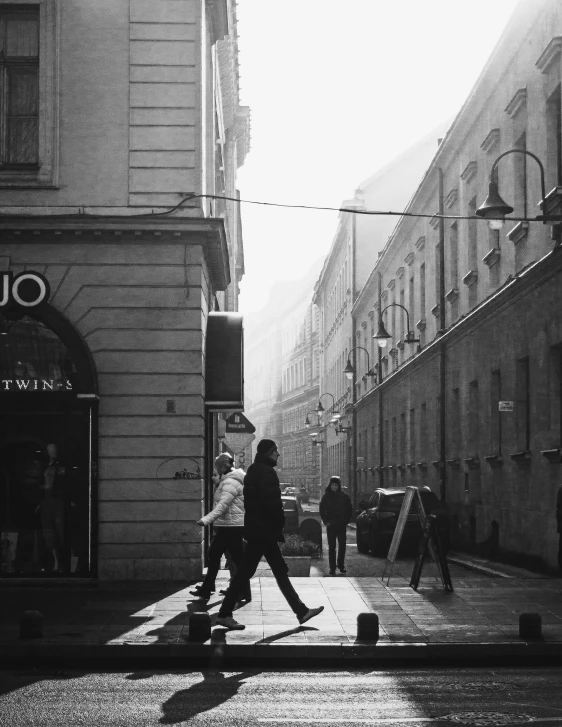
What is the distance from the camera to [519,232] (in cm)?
2273

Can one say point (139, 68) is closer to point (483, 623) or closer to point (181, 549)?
point (181, 549)

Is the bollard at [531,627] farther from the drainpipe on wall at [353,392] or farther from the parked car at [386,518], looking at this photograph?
the drainpipe on wall at [353,392]

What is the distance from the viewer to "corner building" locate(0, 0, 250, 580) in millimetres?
17781

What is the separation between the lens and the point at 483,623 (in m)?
13.3

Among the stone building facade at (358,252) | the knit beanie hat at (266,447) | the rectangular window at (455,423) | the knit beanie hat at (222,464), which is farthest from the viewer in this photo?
the stone building facade at (358,252)

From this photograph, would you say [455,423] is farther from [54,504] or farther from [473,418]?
[54,504]

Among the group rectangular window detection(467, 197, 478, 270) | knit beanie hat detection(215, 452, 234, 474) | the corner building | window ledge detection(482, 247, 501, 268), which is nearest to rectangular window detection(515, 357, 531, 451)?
window ledge detection(482, 247, 501, 268)

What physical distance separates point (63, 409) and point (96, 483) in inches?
46.1

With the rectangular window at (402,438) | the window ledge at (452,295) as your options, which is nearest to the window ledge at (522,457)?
the window ledge at (452,295)

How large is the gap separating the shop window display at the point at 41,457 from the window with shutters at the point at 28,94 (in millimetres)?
2271

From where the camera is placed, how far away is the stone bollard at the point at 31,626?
38.9 feet

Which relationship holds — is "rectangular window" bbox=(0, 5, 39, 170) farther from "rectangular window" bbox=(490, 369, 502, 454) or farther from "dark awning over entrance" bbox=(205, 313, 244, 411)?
"rectangular window" bbox=(490, 369, 502, 454)

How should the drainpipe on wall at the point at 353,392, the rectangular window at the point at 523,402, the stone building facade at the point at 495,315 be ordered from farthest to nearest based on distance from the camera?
the drainpipe on wall at the point at 353,392 < the rectangular window at the point at 523,402 < the stone building facade at the point at 495,315

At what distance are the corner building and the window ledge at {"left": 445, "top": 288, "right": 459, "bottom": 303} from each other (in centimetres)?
1327
